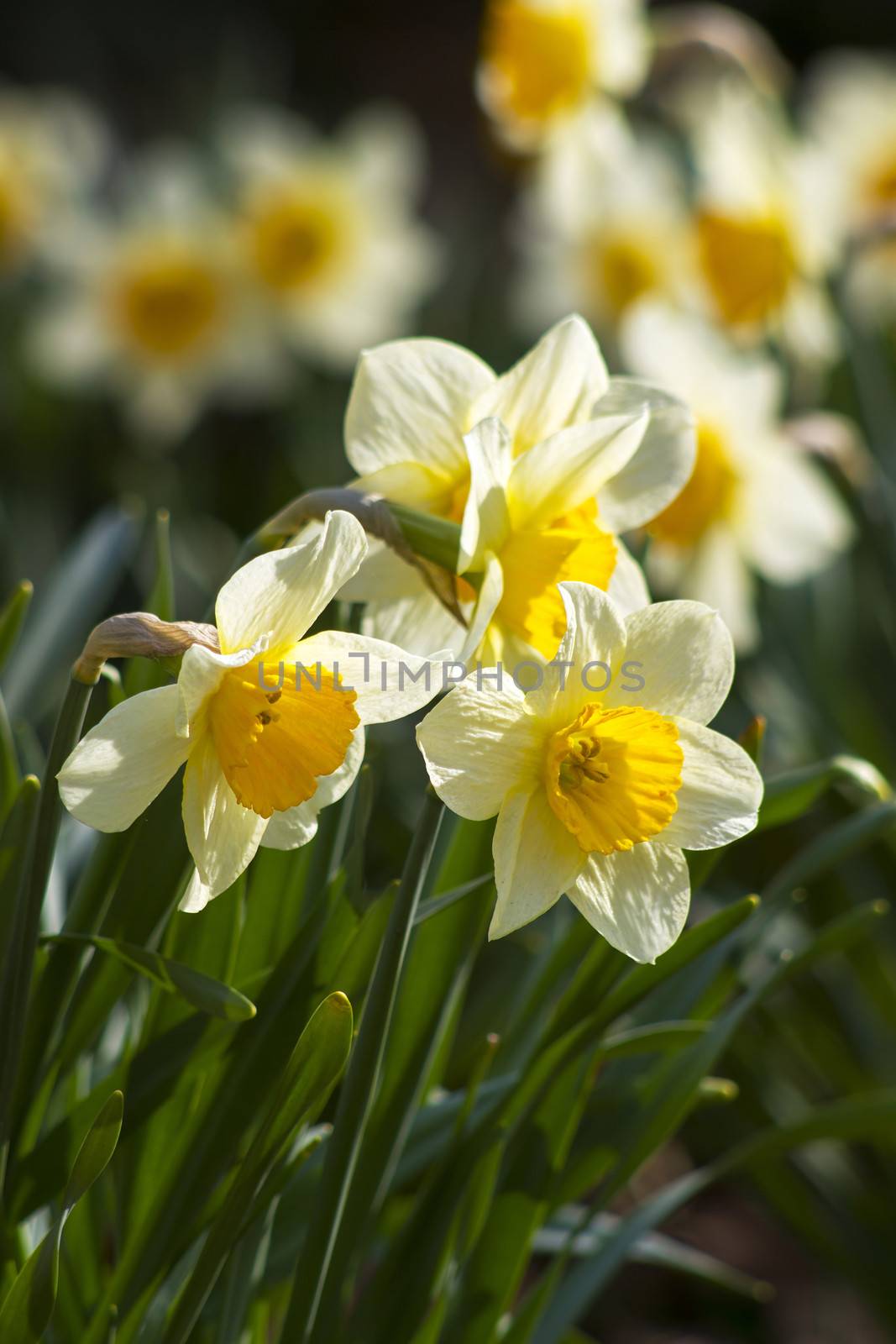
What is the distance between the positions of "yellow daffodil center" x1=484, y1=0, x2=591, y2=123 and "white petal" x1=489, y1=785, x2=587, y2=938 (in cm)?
163

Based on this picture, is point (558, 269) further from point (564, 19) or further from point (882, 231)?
point (882, 231)

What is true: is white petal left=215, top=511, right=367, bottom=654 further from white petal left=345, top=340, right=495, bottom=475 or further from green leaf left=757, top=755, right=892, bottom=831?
green leaf left=757, top=755, right=892, bottom=831

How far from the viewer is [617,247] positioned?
8.74ft

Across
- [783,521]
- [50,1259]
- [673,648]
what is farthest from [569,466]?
[783,521]

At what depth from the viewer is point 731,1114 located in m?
1.62

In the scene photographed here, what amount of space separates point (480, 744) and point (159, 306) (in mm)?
2207

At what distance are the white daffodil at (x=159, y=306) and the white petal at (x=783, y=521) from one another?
4.59 ft

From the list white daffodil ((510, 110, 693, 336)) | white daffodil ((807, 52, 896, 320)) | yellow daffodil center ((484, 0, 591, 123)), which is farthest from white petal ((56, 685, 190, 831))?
white daffodil ((807, 52, 896, 320))

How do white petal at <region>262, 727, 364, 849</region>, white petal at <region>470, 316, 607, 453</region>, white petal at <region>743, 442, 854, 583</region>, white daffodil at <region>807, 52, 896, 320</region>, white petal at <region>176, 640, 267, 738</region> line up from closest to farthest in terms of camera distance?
white petal at <region>176, 640, 267, 738</region> → white petal at <region>262, 727, 364, 849</region> → white petal at <region>470, 316, 607, 453</region> → white petal at <region>743, 442, 854, 583</region> → white daffodil at <region>807, 52, 896, 320</region>

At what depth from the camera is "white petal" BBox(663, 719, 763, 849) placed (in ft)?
2.34

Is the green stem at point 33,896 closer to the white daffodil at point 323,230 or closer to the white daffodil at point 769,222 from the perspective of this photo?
the white daffodil at point 769,222

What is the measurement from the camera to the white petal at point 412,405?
845mm

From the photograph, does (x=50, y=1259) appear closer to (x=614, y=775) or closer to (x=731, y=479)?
(x=614, y=775)

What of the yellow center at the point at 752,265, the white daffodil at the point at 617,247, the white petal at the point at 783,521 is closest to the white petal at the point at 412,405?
the white petal at the point at 783,521
